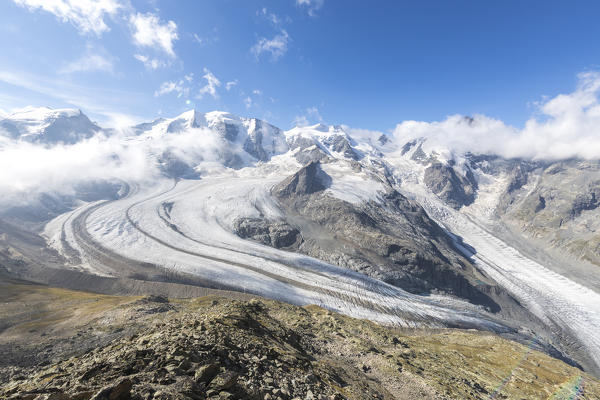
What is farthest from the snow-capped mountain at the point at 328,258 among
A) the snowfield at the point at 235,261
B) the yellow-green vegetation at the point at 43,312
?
the yellow-green vegetation at the point at 43,312

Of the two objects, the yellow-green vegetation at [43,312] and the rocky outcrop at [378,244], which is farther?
the rocky outcrop at [378,244]

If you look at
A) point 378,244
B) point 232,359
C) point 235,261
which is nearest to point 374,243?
point 378,244

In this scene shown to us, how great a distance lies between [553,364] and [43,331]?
256 ft

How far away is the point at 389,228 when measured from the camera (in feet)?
459

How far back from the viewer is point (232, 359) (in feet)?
45.7

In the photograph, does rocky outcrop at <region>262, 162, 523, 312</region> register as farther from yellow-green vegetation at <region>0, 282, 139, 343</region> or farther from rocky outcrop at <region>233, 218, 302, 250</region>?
yellow-green vegetation at <region>0, 282, 139, 343</region>

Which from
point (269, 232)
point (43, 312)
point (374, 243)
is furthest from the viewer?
point (269, 232)

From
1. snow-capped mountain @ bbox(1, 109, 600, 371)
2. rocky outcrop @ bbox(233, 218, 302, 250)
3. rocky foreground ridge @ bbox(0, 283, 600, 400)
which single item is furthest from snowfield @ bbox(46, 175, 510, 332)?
rocky foreground ridge @ bbox(0, 283, 600, 400)

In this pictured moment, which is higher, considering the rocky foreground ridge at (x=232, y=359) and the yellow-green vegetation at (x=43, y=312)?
the rocky foreground ridge at (x=232, y=359)

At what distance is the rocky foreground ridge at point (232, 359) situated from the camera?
10828mm

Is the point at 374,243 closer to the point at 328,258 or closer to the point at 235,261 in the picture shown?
the point at 328,258

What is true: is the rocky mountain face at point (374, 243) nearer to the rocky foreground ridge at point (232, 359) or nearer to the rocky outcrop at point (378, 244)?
the rocky outcrop at point (378, 244)

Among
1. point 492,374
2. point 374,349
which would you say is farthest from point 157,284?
point 492,374

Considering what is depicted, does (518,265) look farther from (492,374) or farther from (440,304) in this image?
(492,374)
